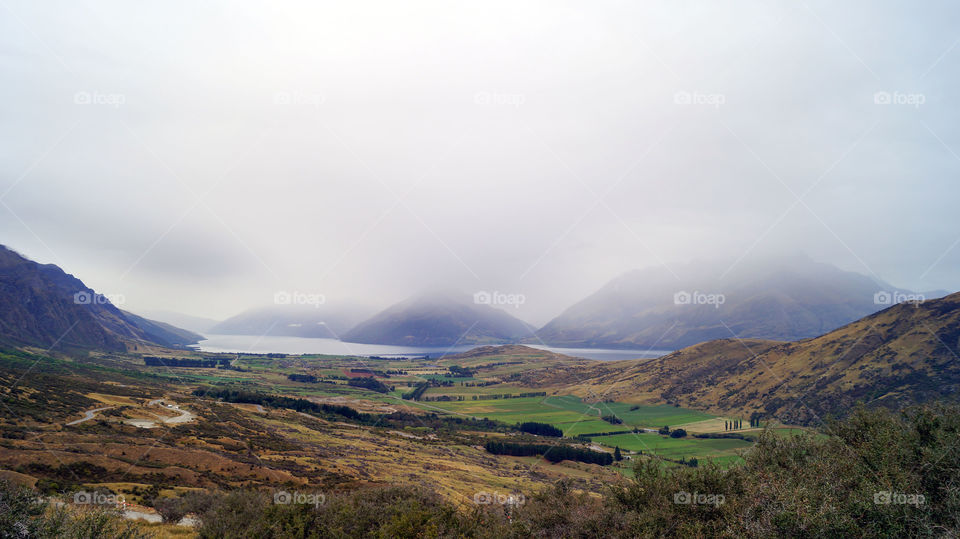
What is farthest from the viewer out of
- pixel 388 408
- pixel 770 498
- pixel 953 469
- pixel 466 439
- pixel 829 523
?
pixel 388 408

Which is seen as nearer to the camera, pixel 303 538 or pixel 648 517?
pixel 648 517

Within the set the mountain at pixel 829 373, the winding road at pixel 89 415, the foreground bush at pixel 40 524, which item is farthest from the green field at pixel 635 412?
the foreground bush at pixel 40 524

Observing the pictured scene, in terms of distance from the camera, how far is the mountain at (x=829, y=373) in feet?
335

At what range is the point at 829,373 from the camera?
Answer: 4751 inches

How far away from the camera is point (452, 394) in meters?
184

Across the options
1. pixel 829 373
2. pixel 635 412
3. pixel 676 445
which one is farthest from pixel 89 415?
pixel 829 373

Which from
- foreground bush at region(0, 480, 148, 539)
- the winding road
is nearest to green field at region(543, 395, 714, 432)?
the winding road

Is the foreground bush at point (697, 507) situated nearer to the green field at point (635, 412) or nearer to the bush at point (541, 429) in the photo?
the bush at point (541, 429)

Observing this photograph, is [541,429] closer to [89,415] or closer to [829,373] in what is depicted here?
[829,373]

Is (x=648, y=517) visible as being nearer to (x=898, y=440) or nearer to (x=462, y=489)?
(x=898, y=440)

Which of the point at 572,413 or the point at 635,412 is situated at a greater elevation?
the point at 635,412

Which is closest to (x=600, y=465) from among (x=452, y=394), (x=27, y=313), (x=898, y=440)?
(x=898, y=440)

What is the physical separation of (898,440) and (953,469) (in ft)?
14.6

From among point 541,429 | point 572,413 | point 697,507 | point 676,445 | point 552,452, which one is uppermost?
point 697,507
